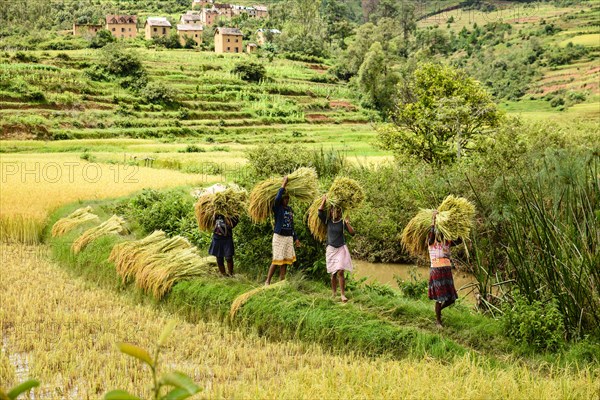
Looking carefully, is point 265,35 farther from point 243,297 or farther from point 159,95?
point 243,297

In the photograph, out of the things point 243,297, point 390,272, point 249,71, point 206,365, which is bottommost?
point 390,272

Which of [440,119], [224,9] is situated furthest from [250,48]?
[440,119]

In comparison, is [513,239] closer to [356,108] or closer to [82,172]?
[82,172]

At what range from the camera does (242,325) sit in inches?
297

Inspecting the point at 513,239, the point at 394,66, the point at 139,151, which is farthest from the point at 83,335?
the point at 394,66

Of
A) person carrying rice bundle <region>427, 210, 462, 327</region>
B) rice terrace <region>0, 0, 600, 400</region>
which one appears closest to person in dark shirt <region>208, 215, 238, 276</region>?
rice terrace <region>0, 0, 600, 400</region>

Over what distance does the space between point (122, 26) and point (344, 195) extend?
83.4 metres

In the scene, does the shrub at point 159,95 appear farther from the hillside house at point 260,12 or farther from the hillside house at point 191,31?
the hillside house at point 260,12

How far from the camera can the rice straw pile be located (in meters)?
11.9

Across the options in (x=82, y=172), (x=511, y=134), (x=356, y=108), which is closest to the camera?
(x=511, y=134)

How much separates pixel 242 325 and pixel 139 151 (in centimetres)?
2378

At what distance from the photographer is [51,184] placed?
52.6 ft

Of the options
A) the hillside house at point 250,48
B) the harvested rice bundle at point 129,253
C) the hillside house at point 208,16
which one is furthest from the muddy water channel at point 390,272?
the hillside house at point 208,16

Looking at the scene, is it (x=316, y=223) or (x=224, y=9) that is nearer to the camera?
(x=316, y=223)
